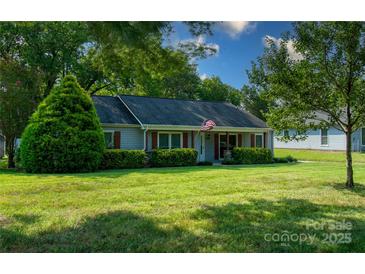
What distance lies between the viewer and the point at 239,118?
14711mm

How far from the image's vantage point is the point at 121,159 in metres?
12.7

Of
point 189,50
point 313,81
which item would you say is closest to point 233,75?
point 189,50

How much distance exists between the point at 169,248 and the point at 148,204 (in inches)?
75.6

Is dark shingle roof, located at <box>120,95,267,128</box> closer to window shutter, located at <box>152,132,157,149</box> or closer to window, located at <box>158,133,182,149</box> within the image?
window shutter, located at <box>152,132,157,149</box>

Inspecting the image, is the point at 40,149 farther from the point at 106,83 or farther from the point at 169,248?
the point at 106,83

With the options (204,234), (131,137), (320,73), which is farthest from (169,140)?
(204,234)

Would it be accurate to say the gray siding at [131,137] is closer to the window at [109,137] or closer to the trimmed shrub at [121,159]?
the window at [109,137]

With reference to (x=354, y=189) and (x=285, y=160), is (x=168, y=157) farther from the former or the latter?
(x=354, y=189)

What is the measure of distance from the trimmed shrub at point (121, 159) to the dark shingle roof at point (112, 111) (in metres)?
2.25

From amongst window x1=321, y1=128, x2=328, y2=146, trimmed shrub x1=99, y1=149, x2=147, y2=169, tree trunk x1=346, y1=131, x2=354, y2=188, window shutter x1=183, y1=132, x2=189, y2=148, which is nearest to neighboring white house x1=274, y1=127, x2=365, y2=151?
window x1=321, y1=128, x2=328, y2=146

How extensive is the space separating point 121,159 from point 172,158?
6.50ft

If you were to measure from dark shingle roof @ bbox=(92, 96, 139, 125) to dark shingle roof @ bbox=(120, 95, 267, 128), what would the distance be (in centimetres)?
44

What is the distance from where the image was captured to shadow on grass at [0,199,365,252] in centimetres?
399
